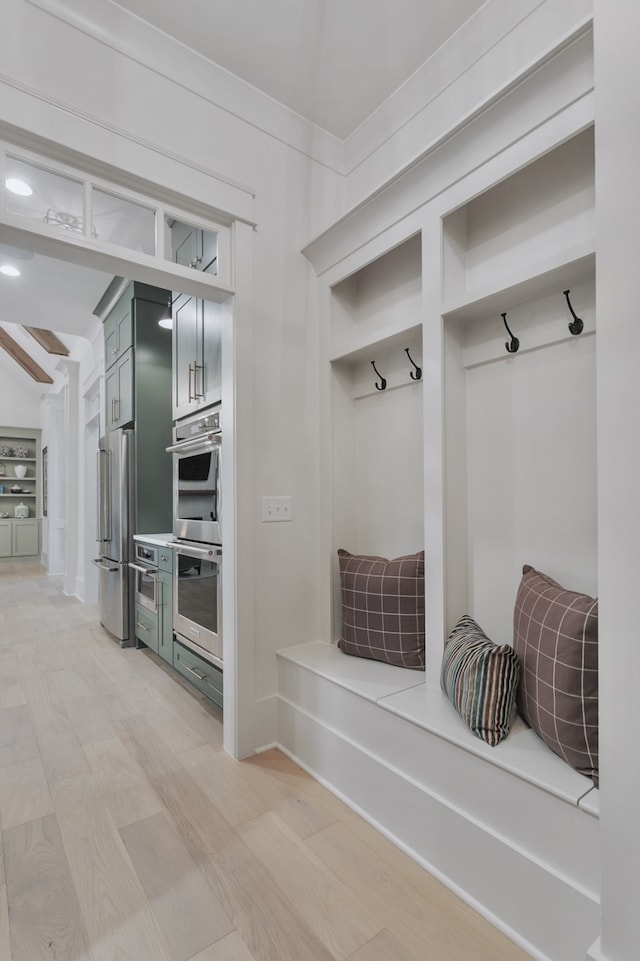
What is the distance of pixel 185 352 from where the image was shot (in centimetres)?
288

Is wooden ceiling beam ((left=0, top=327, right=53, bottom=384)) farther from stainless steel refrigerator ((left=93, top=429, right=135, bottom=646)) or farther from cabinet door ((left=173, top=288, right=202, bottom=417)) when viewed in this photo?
cabinet door ((left=173, top=288, right=202, bottom=417))

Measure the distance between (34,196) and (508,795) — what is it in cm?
236

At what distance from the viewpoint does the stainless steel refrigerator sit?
3.71 meters

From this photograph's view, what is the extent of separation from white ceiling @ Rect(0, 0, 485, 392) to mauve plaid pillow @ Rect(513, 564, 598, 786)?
212 cm

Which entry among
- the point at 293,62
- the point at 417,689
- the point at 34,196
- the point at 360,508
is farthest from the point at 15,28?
the point at 417,689

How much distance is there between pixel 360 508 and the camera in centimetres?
241

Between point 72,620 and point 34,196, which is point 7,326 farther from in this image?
point 34,196

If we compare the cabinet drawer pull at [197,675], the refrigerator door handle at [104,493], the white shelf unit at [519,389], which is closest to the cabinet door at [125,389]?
the refrigerator door handle at [104,493]

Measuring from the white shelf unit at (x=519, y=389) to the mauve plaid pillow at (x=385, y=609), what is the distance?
0.64 feet

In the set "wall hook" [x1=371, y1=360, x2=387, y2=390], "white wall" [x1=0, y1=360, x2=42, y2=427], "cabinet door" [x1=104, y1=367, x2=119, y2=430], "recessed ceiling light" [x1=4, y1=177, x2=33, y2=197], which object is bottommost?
"wall hook" [x1=371, y1=360, x2=387, y2=390]

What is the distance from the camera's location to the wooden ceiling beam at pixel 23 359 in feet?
24.6

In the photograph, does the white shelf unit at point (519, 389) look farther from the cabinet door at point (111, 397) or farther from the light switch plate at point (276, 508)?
the cabinet door at point (111, 397)

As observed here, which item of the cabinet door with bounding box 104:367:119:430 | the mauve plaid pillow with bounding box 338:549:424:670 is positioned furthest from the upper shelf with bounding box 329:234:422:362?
the cabinet door with bounding box 104:367:119:430

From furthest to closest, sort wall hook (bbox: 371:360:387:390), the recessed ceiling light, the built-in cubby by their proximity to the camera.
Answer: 1. wall hook (bbox: 371:360:387:390)
2. the recessed ceiling light
3. the built-in cubby
